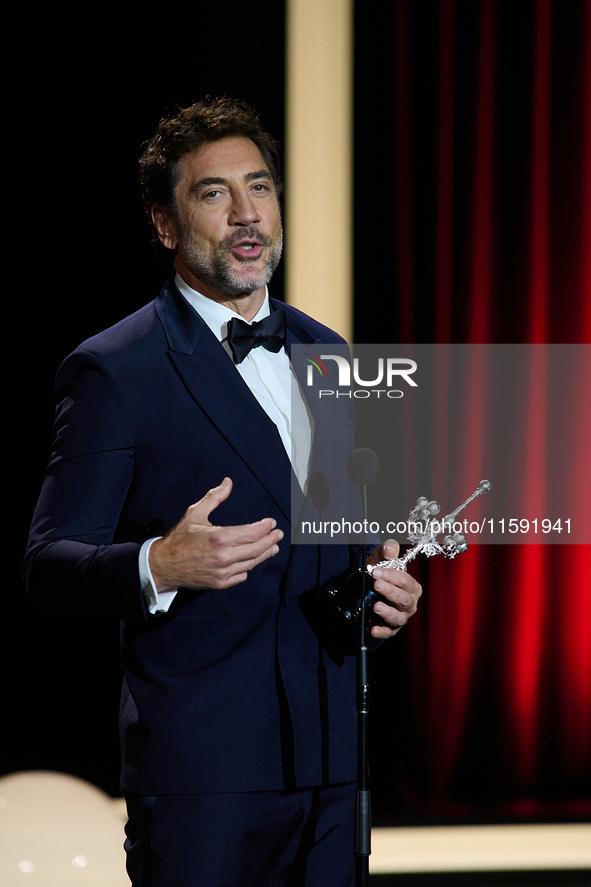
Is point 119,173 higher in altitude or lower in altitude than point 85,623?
higher

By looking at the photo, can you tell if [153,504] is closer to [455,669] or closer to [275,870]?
[275,870]

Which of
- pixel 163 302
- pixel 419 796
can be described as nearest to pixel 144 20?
pixel 163 302

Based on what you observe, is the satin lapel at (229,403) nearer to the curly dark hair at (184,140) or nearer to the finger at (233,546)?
the finger at (233,546)

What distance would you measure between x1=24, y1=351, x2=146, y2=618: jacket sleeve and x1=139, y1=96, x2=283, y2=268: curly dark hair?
0.47 metres

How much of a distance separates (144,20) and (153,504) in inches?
69.2

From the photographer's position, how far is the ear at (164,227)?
5.55ft

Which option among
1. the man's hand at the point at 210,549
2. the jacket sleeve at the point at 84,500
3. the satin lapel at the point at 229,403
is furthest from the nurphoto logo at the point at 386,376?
the man's hand at the point at 210,549

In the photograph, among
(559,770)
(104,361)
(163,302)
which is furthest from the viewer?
(559,770)

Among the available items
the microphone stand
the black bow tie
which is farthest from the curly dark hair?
the microphone stand

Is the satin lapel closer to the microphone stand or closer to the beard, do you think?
the beard

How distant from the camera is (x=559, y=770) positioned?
2.72 m

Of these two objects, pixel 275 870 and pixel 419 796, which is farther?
pixel 419 796

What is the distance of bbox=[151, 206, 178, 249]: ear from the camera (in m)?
1.69

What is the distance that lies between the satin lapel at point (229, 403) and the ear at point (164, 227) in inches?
10.9
